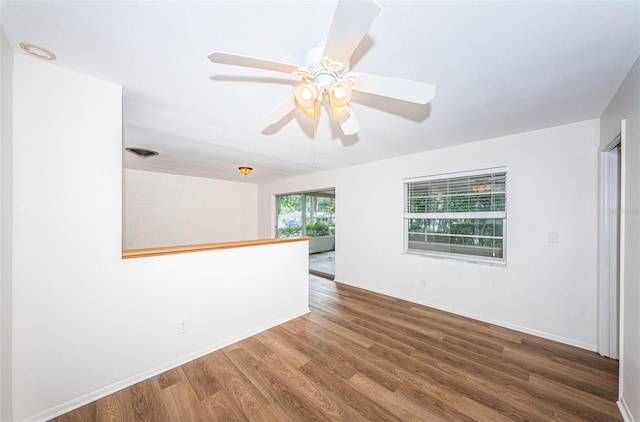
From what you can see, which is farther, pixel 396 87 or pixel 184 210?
Result: pixel 184 210

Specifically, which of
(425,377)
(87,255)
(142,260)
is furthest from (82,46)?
(425,377)

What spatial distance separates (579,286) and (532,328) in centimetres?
63

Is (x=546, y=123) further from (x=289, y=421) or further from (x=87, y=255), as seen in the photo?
(x=87, y=255)

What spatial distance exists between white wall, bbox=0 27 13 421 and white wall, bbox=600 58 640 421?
3.48m

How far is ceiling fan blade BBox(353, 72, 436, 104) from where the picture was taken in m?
1.14

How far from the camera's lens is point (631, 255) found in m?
1.49

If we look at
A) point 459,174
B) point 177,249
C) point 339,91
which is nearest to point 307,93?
point 339,91

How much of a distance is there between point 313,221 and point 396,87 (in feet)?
20.9

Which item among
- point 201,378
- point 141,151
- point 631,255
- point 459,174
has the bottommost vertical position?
point 201,378

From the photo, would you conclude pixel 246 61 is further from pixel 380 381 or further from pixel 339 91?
pixel 380 381

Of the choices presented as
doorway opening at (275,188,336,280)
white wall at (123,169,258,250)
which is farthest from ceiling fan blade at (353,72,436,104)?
→ white wall at (123,169,258,250)

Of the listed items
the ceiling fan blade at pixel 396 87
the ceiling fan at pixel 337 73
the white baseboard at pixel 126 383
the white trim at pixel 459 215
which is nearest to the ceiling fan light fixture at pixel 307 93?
the ceiling fan at pixel 337 73

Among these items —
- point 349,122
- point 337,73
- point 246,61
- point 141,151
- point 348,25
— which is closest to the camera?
point 348,25

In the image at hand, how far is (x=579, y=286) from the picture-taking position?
2334mm
